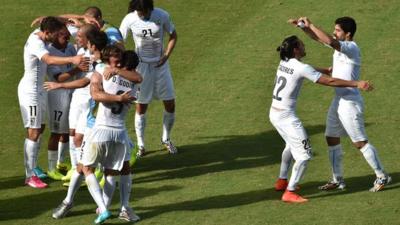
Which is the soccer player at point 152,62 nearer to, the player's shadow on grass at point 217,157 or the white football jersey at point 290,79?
the player's shadow on grass at point 217,157

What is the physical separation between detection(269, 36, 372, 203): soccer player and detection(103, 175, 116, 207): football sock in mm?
2624

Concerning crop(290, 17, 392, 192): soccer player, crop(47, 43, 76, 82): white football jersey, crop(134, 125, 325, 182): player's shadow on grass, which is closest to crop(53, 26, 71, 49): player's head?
crop(47, 43, 76, 82): white football jersey

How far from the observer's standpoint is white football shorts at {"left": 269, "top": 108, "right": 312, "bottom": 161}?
561 inches

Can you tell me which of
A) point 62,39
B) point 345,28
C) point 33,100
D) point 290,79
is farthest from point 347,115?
point 33,100

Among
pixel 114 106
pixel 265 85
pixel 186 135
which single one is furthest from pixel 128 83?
pixel 265 85

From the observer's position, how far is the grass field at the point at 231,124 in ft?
45.7

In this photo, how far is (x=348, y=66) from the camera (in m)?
14.7

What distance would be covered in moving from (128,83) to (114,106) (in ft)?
1.23

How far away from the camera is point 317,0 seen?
944 inches

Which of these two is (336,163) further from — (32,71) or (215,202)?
(32,71)

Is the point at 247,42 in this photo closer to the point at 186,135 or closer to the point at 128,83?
the point at 186,135

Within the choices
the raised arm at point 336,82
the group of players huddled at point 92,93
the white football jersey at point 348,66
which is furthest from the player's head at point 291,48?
the group of players huddled at point 92,93

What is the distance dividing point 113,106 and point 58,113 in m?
2.80

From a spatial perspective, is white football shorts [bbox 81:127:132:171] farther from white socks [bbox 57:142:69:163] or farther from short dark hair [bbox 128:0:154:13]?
short dark hair [bbox 128:0:154:13]
